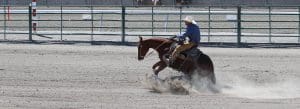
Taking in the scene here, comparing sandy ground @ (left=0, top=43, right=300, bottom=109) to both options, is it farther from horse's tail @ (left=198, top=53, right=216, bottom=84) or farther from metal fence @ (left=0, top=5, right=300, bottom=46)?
metal fence @ (left=0, top=5, right=300, bottom=46)

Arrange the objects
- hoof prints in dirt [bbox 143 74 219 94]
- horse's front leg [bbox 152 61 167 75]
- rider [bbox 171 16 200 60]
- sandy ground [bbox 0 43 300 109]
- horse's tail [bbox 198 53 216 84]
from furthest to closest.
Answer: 1. horse's front leg [bbox 152 61 167 75]
2. horse's tail [bbox 198 53 216 84]
3. rider [bbox 171 16 200 60]
4. hoof prints in dirt [bbox 143 74 219 94]
5. sandy ground [bbox 0 43 300 109]

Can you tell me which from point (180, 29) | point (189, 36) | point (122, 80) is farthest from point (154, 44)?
point (180, 29)

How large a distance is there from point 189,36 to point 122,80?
201 cm

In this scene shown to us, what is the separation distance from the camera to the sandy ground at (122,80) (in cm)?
1186

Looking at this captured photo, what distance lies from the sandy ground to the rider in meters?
0.96

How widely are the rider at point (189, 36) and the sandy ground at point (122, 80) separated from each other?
96cm

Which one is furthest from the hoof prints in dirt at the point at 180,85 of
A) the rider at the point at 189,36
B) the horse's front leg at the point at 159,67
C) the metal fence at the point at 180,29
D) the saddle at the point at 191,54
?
the metal fence at the point at 180,29

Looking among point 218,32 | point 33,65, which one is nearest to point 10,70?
point 33,65

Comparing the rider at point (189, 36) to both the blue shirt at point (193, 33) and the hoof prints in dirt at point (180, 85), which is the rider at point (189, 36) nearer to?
the blue shirt at point (193, 33)

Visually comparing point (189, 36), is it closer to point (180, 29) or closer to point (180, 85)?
point (180, 85)

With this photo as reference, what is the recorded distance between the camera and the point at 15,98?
12.3m

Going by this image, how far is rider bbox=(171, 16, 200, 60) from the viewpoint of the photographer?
1370cm

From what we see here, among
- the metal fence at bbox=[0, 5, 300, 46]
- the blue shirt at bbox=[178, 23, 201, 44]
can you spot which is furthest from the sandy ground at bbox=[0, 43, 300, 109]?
the metal fence at bbox=[0, 5, 300, 46]

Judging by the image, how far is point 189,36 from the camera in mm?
13805
